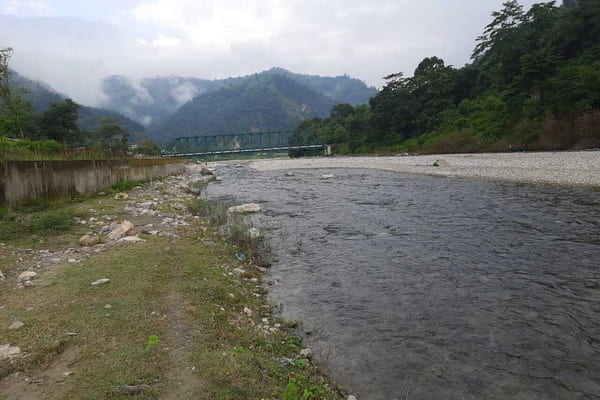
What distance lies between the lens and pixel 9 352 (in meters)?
3.98

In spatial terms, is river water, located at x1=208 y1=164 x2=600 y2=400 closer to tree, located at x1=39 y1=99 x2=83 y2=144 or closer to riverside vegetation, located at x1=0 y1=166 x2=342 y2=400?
riverside vegetation, located at x1=0 y1=166 x2=342 y2=400

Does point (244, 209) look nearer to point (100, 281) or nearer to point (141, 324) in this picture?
point (100, 281)

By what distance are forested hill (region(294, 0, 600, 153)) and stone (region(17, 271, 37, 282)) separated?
128 feet

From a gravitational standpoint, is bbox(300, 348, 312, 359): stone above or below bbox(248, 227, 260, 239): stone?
below

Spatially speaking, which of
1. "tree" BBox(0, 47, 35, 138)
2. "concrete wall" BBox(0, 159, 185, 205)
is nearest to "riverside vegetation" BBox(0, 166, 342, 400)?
"concrete wall" BBox(0, 159, 185, 205)

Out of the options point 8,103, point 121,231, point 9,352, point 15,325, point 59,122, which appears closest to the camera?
point 9,352

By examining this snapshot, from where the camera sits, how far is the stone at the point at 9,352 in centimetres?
392

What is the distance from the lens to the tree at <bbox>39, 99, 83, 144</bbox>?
2211 inches

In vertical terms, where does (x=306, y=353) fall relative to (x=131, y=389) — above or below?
below

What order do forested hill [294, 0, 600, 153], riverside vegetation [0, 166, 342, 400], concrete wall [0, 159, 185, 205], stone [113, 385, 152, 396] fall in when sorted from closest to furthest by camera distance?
stone [113, 385, 152, 396] < riverside vegetation [0, 166, 342, 400] < concrete wall [0, 159, 185, 205] < forested hill [294, 0, 600, 153]

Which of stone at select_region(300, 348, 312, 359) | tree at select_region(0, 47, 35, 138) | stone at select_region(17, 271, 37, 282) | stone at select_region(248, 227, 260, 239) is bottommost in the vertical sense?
stone at select_region(300, 348, 312, 359)

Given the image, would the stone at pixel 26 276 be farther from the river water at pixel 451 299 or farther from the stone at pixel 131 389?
the river water at pixel 451 299

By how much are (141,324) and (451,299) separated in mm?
5089

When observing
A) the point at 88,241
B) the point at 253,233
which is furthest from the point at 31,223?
the point at 253,233
